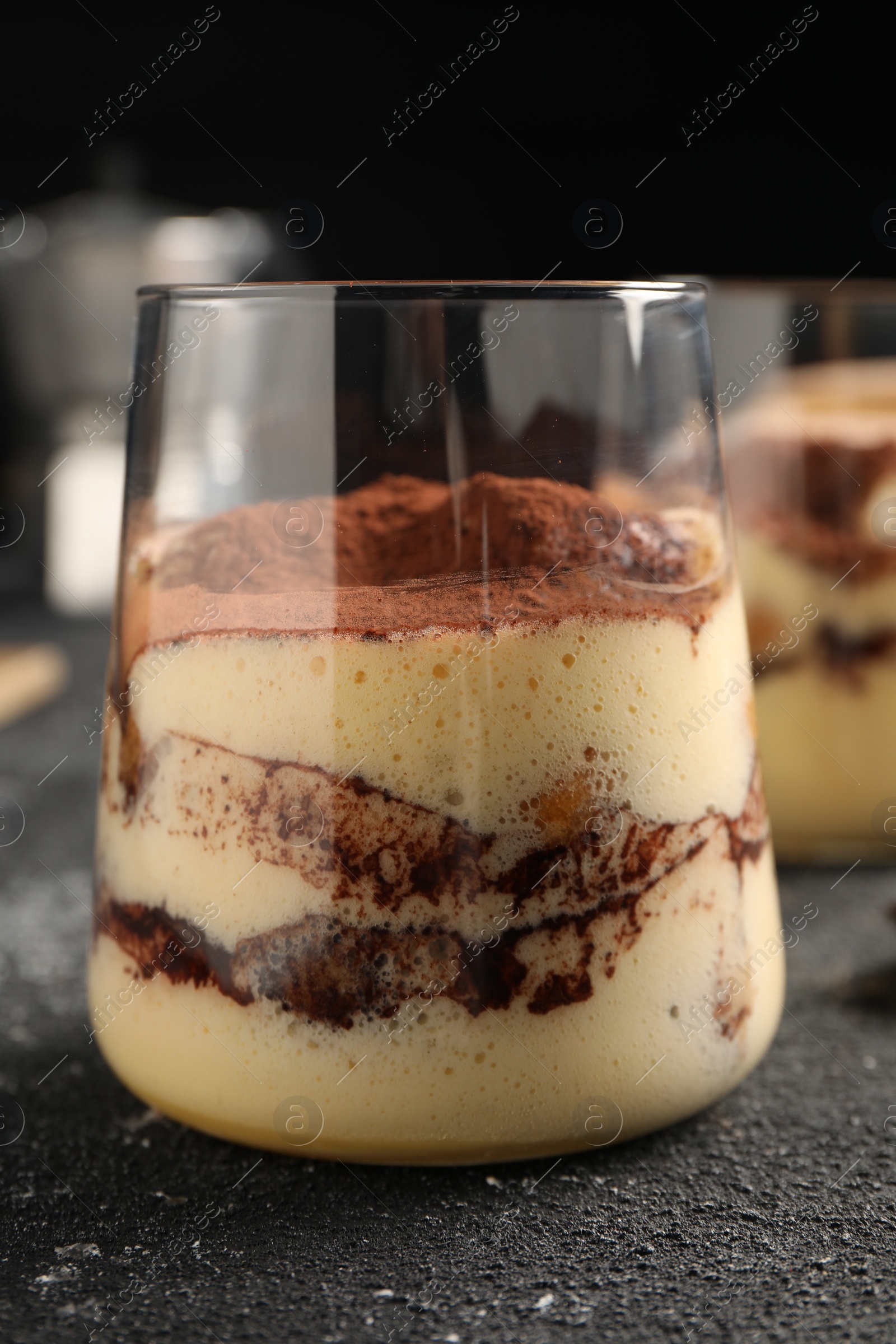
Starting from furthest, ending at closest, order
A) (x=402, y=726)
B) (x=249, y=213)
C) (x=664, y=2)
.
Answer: (x=249, y=213) → (x=664, y=2) → (x=402, y=726)

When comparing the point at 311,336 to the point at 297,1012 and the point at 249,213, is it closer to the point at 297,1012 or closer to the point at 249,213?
the point at 297,1012

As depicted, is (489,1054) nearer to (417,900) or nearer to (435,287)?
(417,900)

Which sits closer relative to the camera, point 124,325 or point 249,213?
point 124,325

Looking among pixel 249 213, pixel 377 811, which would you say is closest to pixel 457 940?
pixel 377 811

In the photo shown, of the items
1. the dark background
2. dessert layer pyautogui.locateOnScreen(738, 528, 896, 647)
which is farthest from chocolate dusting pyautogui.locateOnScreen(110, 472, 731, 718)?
the dark background

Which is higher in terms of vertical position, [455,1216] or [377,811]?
[377,811]

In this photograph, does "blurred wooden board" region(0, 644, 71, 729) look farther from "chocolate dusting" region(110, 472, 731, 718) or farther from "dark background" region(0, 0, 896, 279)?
"dark background" region(0, 0, 896, 279)
